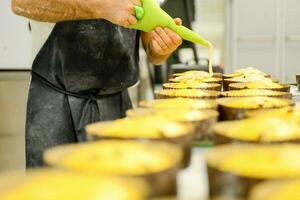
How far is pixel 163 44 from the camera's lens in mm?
2178

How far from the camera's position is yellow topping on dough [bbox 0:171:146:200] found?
25.5 inches

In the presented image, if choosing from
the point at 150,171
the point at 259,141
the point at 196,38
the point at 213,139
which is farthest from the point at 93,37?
the point at 150,171

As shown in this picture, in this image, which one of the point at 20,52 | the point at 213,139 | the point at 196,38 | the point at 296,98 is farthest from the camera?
the point at 20,52

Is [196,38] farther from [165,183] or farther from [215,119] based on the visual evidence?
[165,183]

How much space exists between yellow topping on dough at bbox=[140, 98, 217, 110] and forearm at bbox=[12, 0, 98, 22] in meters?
0.53

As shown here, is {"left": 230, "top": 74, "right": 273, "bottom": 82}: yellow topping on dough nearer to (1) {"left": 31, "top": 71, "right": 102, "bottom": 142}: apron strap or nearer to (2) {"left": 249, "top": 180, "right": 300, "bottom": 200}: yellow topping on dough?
(1) {"left": 31, "top": 71, "right": 102, "bottom": 142}: apron strap

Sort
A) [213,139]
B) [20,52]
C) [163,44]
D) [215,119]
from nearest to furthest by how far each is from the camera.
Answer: [213,139] → [215,119] → [163,44] → [20,52]

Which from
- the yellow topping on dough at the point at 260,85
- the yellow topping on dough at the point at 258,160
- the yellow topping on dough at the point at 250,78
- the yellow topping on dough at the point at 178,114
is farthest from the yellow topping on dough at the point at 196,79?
the yellow topping on dough at the point at 258,160

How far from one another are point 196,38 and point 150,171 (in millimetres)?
1106

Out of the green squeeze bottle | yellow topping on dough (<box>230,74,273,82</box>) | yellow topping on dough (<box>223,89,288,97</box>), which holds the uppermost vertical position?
the green squeeze bottle

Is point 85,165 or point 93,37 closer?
point 85,165

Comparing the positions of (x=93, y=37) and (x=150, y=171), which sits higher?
(x=93, y=37)

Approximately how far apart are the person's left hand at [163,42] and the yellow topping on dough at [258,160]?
47.5 inches

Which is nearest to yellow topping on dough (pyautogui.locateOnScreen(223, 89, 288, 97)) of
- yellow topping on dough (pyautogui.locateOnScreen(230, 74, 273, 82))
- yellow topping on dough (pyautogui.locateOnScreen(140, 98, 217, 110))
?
yellow topping on dough (pyautogui.locateOnScreen(140, 98, 217, 110))
